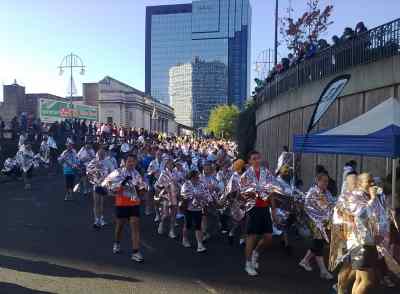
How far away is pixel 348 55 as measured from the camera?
43.0 feet

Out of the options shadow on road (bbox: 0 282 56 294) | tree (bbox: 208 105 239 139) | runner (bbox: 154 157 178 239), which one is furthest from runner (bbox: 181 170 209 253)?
tree (bbox: 208 105 239 139)

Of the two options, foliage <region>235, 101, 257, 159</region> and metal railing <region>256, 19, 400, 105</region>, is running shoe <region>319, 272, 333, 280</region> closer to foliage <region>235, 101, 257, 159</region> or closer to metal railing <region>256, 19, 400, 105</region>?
metal railing <region>256, 19, 400, 105</region>

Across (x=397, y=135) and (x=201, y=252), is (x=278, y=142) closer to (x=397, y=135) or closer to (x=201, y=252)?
A: (x=201, y=252)

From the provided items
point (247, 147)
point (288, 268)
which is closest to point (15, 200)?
point (288, 268)

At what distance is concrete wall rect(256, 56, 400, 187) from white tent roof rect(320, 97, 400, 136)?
302 centimetres

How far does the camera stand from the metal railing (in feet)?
36.3

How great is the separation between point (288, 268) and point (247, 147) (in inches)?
909

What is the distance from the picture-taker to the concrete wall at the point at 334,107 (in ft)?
36.0

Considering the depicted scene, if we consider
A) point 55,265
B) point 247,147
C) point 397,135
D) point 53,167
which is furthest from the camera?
point 247,147

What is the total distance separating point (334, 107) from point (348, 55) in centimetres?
160

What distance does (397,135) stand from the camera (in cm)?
635

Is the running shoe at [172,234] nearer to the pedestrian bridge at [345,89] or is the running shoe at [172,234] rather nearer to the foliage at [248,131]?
the pedestrian bridge at [345,89]

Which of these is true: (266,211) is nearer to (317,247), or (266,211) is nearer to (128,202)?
(317,247)

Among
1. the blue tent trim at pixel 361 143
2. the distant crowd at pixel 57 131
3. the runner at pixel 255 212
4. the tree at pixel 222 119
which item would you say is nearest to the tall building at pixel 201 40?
the tree at pixel 222 119
